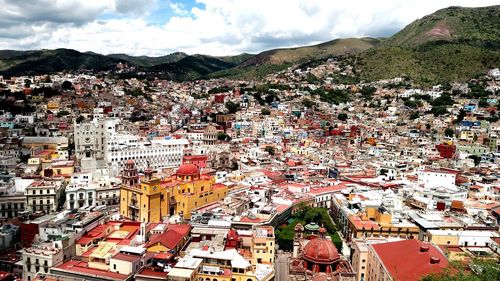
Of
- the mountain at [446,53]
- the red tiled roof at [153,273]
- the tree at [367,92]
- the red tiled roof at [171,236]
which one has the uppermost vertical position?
the mountain at [446,53]

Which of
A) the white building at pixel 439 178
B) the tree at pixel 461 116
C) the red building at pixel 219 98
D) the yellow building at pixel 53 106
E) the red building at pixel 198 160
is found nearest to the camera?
the white building at pixel 439 178

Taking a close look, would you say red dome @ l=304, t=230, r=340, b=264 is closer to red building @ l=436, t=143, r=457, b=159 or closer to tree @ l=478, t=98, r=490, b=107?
red building @ l=436, t=143, r=457, b=159

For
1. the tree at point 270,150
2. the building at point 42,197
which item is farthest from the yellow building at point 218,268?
the tree at point 270,150

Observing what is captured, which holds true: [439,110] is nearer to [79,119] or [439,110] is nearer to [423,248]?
[79,119]

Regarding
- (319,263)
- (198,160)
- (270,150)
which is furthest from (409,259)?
(270,150)

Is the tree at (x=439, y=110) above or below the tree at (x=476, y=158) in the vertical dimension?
above

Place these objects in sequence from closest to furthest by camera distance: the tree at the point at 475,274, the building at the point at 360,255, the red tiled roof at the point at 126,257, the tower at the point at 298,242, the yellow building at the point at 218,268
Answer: the tree at the point at 475,274 < the yellow building at the point at 218,268 < the red tiled roof at the point at 126,257 < the tower at the point at 298,242 < the building at the point at 360,255

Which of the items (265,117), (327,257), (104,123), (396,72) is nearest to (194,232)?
(327,257)

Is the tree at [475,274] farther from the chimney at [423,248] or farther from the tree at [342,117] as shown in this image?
the tree at [342,117]
